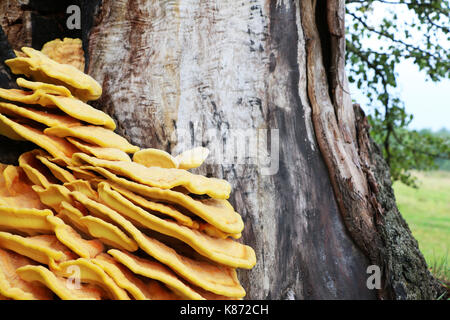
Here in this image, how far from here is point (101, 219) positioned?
1423 mm

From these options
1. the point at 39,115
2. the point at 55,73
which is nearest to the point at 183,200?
the point at 39,115

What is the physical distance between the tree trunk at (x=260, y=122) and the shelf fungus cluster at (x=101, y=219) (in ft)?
0.82

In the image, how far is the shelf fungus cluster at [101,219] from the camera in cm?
137

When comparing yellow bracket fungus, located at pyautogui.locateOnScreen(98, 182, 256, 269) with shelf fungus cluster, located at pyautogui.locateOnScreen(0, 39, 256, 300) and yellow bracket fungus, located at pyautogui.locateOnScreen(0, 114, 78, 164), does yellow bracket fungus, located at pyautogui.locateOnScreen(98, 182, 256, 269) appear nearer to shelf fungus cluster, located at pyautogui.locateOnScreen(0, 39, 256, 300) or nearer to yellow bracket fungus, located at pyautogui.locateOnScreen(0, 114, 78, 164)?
shelf fungus cluster, located at pyautogui.locateOnScreen(0, 39, 256, 300)

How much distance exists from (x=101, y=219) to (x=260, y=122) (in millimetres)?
906

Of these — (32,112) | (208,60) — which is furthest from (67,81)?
(208,60)

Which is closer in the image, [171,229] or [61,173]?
[171,229]

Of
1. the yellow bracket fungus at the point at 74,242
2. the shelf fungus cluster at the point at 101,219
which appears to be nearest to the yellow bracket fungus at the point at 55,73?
the shelf fungus cluster at the point at 101,219

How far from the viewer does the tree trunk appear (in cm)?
192

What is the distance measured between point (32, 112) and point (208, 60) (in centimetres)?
83

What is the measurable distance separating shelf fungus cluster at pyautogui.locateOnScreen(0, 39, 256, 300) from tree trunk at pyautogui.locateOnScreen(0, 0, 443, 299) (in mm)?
251
